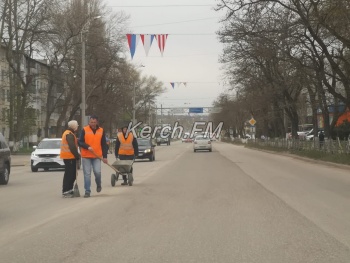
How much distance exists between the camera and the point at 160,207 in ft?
36.0

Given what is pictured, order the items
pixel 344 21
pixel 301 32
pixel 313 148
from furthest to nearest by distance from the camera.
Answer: pixel 313 148, pixel 301 32, pixel 344 21

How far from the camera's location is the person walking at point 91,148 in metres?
12.4

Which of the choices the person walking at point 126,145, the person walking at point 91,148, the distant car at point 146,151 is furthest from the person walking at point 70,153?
the distant car at point 146,151

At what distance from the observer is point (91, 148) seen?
1226 centimetres

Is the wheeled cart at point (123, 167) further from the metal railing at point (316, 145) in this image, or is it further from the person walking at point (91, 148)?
the metal railing at point (316, 145)

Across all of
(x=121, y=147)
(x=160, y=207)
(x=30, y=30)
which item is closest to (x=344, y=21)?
(x=121, y=147)

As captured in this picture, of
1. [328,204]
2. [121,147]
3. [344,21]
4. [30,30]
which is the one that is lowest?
[328,204]

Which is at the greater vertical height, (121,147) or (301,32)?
(301,32)

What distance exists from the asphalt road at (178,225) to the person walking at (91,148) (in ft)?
2.35

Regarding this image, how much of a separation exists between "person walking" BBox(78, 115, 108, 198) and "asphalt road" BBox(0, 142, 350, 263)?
2.35 feet

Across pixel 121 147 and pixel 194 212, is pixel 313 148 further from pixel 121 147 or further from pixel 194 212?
pixel 194 212

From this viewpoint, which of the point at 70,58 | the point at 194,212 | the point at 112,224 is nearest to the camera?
the point at 112,224

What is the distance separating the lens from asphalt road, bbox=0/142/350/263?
6762 millimetres

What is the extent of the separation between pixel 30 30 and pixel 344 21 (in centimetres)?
2772
